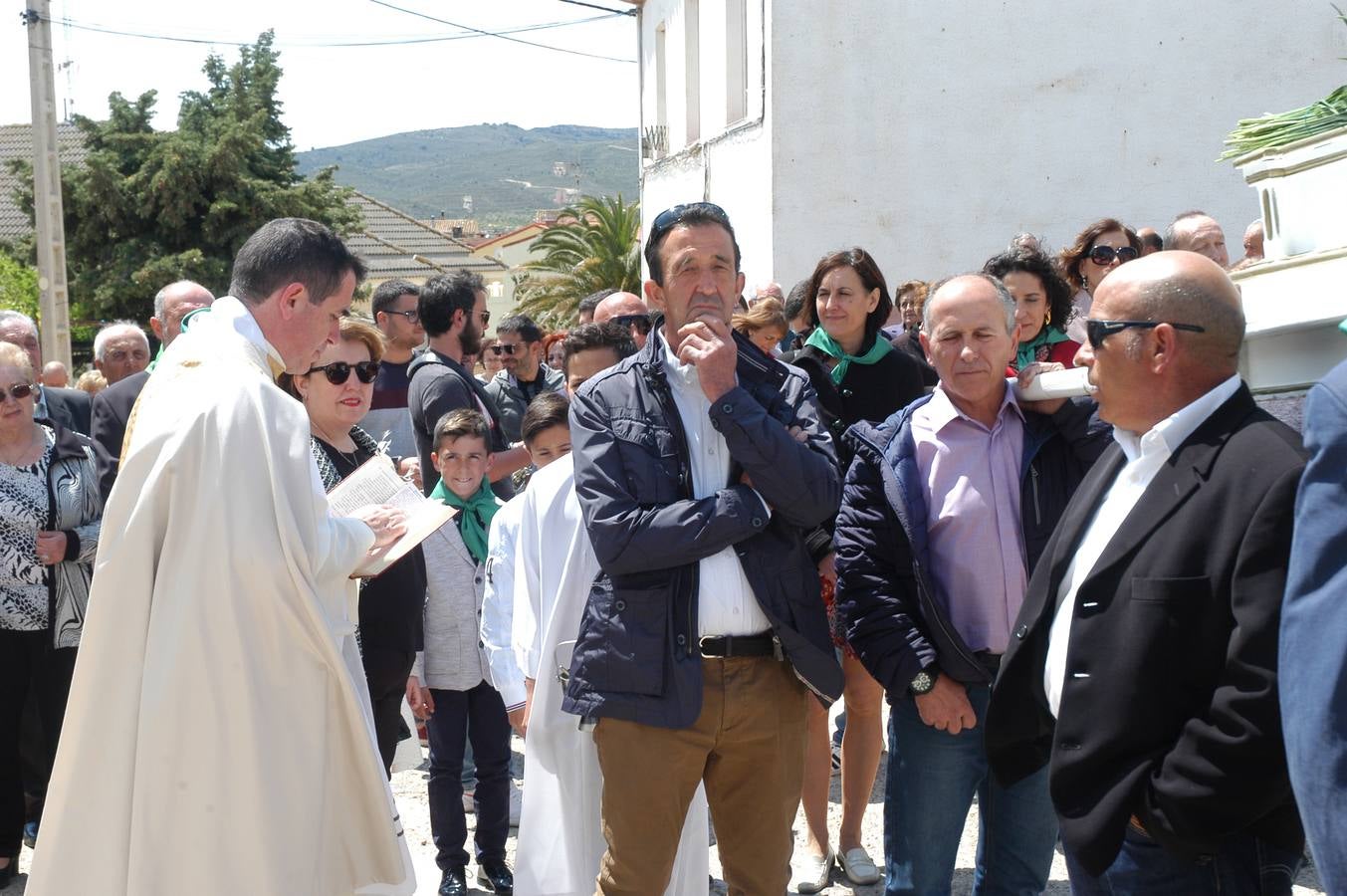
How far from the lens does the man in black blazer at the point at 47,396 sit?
6102 mm

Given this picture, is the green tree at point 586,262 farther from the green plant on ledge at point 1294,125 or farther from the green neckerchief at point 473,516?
the green plant on ledge at point 1294,125

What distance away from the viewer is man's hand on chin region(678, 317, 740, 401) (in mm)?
3559

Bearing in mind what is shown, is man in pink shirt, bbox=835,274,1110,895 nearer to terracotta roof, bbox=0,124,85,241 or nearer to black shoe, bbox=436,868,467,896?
black shoe, bbox=436,868,467,896

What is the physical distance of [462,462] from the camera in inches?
213

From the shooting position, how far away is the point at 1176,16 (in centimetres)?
1639

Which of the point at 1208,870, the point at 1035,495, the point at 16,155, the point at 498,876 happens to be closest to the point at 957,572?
the point at 1035,495

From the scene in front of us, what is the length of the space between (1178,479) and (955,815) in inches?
60.8

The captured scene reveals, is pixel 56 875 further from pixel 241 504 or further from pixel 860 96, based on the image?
pixel 860 96

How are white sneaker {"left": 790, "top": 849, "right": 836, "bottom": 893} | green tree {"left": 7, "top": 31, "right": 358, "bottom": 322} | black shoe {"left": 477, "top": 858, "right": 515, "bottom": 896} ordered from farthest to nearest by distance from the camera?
green tree {"left": 7, "top": 31, "right": 358, "bottom": 322} → black shoe {"left": 477, "top": 858, "right": 515, "bottom": 896} → white sneaker {"left": 790, "top": 849, "right": 836, "bottom": 893}

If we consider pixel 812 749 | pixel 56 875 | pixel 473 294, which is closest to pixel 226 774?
pixel 56 875

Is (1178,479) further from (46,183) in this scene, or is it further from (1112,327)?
(46,183)

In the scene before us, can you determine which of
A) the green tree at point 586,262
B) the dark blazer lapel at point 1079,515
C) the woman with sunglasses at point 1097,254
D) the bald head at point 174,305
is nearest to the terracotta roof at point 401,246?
the green tree at point 586,262

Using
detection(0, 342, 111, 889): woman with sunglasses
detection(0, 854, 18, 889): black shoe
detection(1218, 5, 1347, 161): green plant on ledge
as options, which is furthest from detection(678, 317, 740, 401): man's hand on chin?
detection(0, 854, 18, 889): black shoe

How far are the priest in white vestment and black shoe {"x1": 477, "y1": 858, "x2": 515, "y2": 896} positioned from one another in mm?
1889
